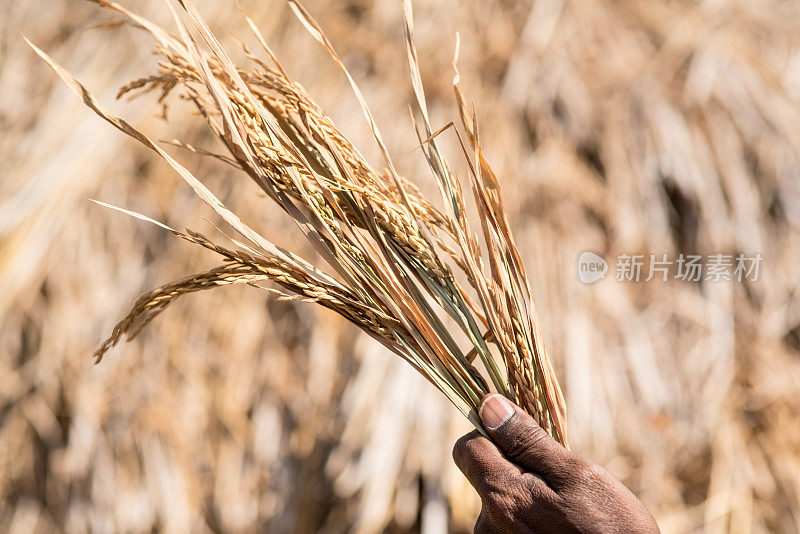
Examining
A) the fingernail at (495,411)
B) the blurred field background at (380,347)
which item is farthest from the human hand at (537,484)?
the blurred field background at (380,347)

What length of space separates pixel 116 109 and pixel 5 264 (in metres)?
0.39

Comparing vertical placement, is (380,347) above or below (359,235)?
below

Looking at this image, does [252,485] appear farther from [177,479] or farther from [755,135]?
[755,135]

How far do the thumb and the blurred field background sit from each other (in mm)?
594

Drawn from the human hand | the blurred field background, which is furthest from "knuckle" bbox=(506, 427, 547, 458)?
the blurred field background

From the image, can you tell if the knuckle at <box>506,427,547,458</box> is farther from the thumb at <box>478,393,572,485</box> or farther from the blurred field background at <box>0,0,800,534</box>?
the blurred field background at <box>0,0,800,534</box>

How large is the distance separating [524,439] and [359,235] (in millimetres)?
236

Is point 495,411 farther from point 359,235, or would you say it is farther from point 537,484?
point 359,235

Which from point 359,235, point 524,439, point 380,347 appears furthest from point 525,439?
point 380,347

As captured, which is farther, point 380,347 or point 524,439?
point 380,347

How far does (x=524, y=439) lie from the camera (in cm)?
53

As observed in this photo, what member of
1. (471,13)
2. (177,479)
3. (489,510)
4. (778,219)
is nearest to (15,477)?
(177,479)

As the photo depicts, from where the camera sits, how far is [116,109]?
127 centimetres

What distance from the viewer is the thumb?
0.53m
